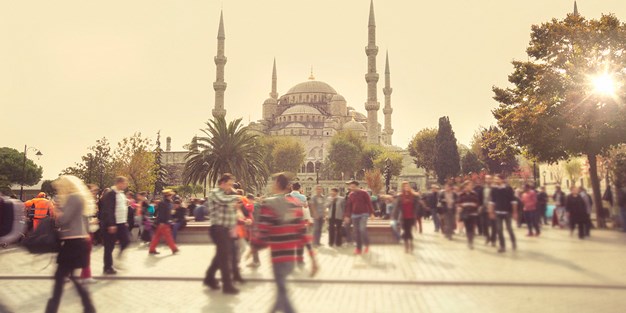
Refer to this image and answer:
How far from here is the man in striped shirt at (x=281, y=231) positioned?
540 centimetres

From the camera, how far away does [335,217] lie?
12.4 m

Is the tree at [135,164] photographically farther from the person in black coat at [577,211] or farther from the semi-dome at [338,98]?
the semi-dome at [338,98]

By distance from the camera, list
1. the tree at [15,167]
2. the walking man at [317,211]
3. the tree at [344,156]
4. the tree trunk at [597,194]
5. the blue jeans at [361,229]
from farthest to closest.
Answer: the tree at [344,156]
the tree at [15,167]
the walking man at [317,211]
the blue jeans at [361,229]
the tree trunk at [597,194]

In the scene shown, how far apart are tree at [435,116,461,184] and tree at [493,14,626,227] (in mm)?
2389

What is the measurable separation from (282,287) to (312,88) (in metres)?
114

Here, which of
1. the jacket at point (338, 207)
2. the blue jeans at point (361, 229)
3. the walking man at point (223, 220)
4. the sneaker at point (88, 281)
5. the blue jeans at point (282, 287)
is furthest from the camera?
the jacket at point (338, 207)

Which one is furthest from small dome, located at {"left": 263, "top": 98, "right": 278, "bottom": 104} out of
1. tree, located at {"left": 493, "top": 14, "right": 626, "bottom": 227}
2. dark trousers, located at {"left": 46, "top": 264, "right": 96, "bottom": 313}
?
dark trousers, located at {"left": 46, "top": 264, "right": 96, "bottom": 313}

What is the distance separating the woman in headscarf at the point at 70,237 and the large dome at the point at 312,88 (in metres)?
112

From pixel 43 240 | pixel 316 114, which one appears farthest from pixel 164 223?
pixel 316 114

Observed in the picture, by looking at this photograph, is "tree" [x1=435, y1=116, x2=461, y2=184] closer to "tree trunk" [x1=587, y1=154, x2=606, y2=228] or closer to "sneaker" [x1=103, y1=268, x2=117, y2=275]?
"tree trunk" [x1=587, y1=154, x2=606, y2=228]

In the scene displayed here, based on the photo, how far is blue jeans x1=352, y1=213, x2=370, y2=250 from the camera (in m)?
10.3

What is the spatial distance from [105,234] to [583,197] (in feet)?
26.5

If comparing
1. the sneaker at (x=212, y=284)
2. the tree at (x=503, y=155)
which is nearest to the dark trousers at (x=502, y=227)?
the sneaker at (x=212, y=284)

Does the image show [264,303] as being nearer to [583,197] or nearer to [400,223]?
[400,223]
